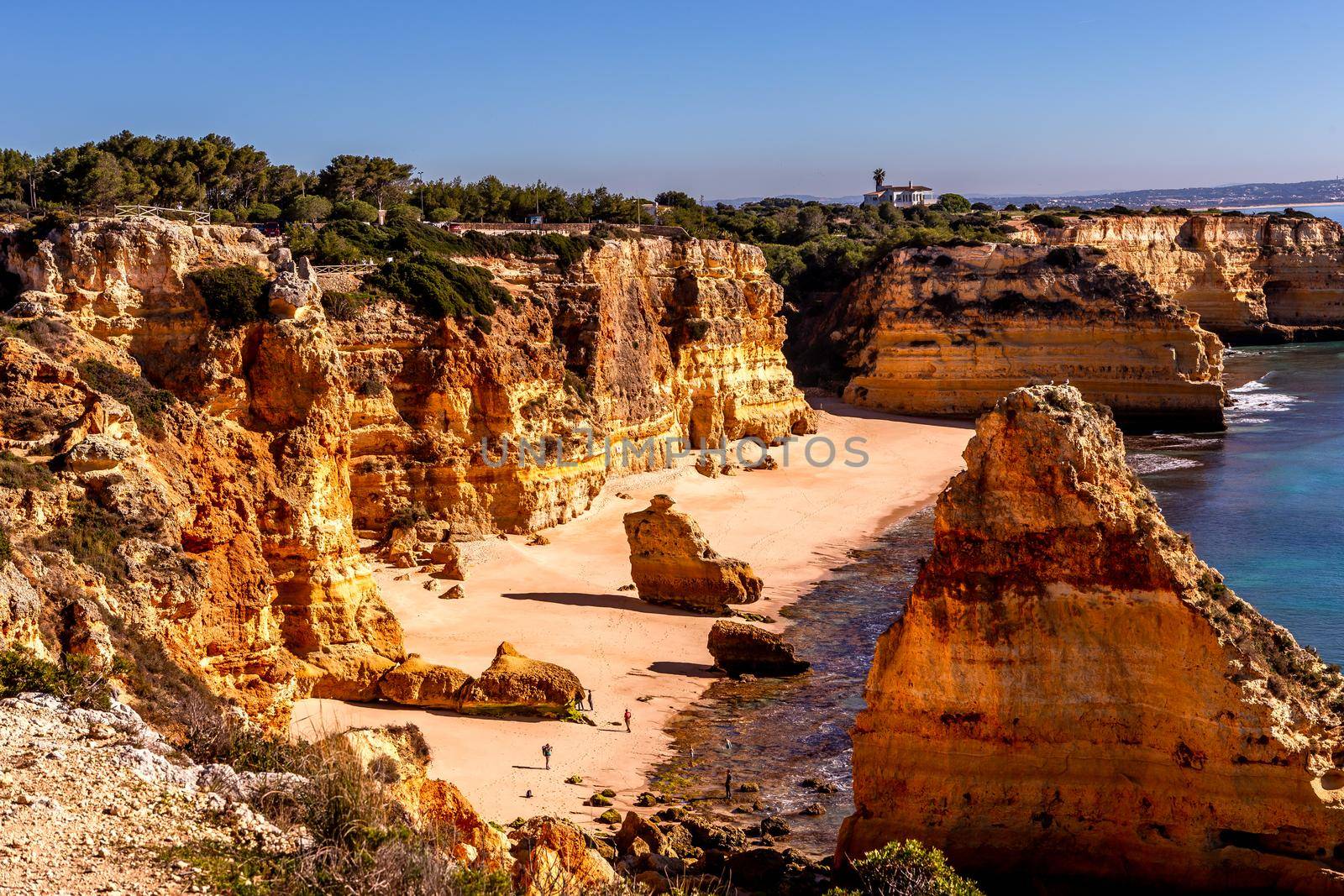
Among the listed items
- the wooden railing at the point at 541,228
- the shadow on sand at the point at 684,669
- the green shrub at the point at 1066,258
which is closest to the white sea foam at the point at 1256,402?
the green shrub at the point at 1066,258

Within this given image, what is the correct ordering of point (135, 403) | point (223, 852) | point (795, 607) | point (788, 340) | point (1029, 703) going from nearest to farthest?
point (223, 852), point (1029, 703), point (135, 403), point (795, 607), point (788, 340)

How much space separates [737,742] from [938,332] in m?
47.2

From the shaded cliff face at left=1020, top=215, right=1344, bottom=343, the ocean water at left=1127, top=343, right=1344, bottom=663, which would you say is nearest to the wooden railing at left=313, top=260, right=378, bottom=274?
the ocean water at left=1127, top=343, right=1344, bottom=663

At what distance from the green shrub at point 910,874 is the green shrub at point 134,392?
11.2 meters

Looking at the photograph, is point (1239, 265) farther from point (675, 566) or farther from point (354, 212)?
point (675, 566)

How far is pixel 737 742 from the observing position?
82.0ft

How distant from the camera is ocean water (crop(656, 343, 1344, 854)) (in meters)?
23.6

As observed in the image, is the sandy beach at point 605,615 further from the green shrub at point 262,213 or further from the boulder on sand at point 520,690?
the green shrub at point 262,213

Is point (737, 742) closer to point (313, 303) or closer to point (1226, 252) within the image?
point (313, 303)

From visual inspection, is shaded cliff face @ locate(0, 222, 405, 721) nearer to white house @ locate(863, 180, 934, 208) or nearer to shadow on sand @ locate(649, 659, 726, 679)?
shadow on sand @ locate(649, 659, 726, 679)

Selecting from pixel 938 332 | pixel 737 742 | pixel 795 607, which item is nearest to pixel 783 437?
pixel 938 332

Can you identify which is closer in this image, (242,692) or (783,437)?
(242,692)

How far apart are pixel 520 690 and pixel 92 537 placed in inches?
465

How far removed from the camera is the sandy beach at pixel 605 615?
73.2ft
